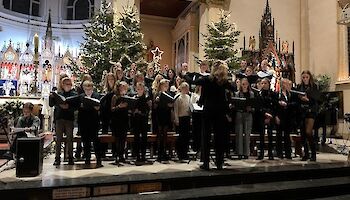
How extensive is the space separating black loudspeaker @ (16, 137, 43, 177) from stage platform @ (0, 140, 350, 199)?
0.13 meters

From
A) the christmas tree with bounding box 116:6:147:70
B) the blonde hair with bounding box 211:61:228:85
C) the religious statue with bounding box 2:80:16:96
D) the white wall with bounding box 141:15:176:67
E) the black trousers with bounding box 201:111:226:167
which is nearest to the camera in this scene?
the blonde hair with bounding box 211:61:228:85

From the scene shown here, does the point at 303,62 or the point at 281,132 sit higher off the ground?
the point at 303,62

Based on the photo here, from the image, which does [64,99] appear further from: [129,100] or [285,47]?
[285,47]

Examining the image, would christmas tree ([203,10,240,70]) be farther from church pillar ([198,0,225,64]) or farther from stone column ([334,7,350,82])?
stone column ([334,7,350,82])

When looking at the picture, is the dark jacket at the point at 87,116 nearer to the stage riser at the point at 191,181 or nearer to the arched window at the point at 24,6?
the stage riser at the point at 191,181

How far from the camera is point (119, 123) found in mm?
5234

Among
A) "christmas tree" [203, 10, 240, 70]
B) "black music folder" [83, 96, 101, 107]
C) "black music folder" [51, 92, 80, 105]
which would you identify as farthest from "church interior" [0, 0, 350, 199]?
"black music folder" [83, 96, 101, 107]

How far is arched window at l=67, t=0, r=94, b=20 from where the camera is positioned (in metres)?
23.6

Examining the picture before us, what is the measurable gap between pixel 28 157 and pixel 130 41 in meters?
5.56

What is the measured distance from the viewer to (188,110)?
5.68m

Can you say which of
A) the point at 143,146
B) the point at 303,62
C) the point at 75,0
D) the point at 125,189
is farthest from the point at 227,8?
the point at 75,0

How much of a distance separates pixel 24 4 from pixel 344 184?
77.7 feet

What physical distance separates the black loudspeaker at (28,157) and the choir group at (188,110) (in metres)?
0.77

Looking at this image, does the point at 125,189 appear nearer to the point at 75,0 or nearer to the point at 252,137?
the point at 252,137
